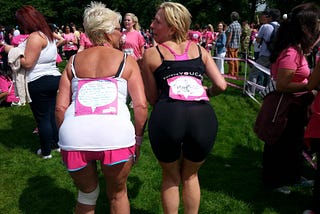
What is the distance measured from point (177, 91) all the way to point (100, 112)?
1.82 feet

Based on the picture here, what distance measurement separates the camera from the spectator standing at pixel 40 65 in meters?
4.25

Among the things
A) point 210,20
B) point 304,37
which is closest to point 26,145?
point 304,37

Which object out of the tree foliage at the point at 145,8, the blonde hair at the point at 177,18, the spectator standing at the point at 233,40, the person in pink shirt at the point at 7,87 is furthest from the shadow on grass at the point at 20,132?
the tree foliage at the point at 145,8

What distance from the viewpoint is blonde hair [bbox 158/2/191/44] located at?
99.7 inches

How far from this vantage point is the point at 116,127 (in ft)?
7.80

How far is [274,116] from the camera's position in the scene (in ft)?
11.6

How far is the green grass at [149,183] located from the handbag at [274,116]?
689 millimetres

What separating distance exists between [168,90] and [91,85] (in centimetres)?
54

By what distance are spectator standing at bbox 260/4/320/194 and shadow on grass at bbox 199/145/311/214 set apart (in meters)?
0.13

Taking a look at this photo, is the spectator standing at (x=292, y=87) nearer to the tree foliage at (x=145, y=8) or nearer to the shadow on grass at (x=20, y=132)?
the shadow on grass at (x=20, y=132)

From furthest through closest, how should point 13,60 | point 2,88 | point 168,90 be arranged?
point 2,88
point 13,60
point 168,90

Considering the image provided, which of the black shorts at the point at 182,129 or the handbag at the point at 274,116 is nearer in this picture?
the black shorts at the point at 182,129

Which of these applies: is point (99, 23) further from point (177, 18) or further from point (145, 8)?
point (145, 8)

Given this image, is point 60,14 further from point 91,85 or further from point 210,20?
point 91,85
